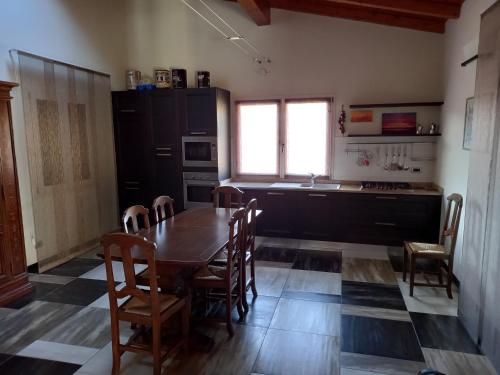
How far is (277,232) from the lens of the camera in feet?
16.1

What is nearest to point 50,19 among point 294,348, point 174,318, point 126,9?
point 126,9

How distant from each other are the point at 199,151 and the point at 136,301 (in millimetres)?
2899

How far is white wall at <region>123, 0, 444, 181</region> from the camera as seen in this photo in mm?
4621

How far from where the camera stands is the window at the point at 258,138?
526 cm

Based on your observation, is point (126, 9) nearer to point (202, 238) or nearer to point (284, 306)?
point (202, 238)

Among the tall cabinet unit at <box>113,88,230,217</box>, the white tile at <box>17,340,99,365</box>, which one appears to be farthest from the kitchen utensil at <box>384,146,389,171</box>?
the white tile at <box>17,340,99,365</box>

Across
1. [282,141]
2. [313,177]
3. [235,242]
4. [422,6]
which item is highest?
[422,6]

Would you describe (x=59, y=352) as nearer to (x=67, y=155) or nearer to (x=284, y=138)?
(x=67, y=155)

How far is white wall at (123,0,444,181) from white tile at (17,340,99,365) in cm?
376

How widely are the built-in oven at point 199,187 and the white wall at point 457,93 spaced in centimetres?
284

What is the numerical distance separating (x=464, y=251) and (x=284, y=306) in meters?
1.52

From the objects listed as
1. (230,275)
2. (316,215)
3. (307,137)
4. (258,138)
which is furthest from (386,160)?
(230,275)

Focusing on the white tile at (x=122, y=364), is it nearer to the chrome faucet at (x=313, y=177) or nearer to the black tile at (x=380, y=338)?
the black tile at (x=380, y=338)

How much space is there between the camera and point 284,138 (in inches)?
206
